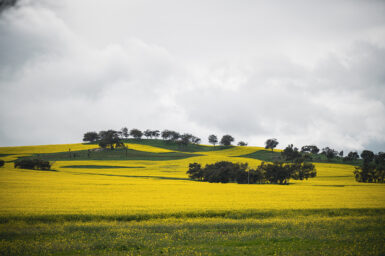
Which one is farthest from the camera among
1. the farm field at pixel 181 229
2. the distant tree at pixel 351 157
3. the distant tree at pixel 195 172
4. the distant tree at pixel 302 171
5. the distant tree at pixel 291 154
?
the distant tree at pixel 351 157

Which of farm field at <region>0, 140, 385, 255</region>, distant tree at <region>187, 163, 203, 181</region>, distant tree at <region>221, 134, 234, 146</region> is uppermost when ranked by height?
distant tree at <region>221, 134, 234, 146</region>

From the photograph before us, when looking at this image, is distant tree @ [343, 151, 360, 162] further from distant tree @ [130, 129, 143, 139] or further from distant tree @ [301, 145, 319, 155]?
distant tree @ [130, 129, 143, 139]

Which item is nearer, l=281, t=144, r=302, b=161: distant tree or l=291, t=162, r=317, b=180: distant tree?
l=291, t=162, r=317, b=180: distant tree

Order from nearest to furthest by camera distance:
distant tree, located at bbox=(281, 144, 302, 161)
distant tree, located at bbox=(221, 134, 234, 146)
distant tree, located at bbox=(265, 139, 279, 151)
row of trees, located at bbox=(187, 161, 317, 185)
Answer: row of trees, located at bbox=(187, 161, 317, 185), distant tree, located at bbox=(281, 144, 302, 161), distant tree, located at bbox=(265, 139, 279, 151), distant tree, located at bbox=(221, 134, 234, 146)

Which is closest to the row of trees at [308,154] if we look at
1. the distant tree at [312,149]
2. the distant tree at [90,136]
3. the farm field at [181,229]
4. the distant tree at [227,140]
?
the distant tree at [312,149]

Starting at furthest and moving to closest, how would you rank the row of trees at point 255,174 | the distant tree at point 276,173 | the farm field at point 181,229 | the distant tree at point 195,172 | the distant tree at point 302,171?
the distant tree at point 195,172
the distant tree at point 302,171
the distant tree at point 276,173
the row of trees at point 255,174
the farm field at point 181,229

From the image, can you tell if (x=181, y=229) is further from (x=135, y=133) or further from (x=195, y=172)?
(x=135, y=133)

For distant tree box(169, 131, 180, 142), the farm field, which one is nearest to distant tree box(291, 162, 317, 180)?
the farm field

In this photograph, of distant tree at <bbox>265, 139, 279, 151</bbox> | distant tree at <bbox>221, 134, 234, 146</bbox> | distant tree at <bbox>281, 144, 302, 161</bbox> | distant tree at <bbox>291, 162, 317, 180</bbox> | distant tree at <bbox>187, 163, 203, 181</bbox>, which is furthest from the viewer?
distant tree at <bbox>221, 134, 234, 146</bbox>

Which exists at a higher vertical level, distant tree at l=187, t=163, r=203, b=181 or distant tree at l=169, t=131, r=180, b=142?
distant tree at l=169, t=131, r=180, b=142

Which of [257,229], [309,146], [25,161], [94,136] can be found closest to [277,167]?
[257,229]

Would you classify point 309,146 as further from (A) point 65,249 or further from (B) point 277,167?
(A) point 65,249

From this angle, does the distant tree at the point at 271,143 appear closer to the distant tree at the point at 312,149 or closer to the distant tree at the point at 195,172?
the distant tree at the point at 312,149

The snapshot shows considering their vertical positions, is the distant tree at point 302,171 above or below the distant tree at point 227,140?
below
